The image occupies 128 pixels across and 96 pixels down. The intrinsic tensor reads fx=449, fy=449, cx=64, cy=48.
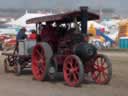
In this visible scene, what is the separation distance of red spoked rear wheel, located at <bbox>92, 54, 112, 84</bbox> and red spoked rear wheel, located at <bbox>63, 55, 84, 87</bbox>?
0.93 meters

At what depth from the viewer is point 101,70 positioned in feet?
44.5

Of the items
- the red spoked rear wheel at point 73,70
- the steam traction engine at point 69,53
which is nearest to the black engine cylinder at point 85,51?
the steam traction engine at point 69,53

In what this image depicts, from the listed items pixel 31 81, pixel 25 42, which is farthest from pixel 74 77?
pixel 25 42

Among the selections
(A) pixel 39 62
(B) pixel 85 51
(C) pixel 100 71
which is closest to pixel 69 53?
(B) pixel 85 51

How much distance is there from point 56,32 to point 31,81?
1.77 metres

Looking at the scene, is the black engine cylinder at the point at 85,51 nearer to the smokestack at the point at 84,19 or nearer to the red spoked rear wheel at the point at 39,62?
the smokestack at the point at 84,19

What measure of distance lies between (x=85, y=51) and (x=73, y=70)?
2.16ft

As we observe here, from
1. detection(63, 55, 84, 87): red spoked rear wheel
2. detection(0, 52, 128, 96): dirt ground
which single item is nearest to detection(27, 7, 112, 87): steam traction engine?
detection(63, 55, 84, 87): red spoked rear wheel

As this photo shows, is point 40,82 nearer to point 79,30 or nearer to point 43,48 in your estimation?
point 43,48

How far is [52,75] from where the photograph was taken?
14.2m

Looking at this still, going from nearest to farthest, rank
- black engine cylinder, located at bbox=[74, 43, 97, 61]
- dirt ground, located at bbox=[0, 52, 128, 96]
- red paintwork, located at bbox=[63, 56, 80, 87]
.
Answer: dirt ground, located at bbox=[0, 52, 128, 96], red paintwork, located at bbox=[63, 56, 80, 87], black engine cylinder, located at bbox=[74, 43, 97, 61]

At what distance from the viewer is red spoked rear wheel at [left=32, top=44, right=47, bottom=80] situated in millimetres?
14115

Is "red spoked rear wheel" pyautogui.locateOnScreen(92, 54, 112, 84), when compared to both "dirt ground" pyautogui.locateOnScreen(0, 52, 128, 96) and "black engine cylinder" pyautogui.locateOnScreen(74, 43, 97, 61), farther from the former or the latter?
"black engine cylinder" pyautogui.locateOnScreen(74, 43, 97, 61)

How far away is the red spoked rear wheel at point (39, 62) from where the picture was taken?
1411cm
